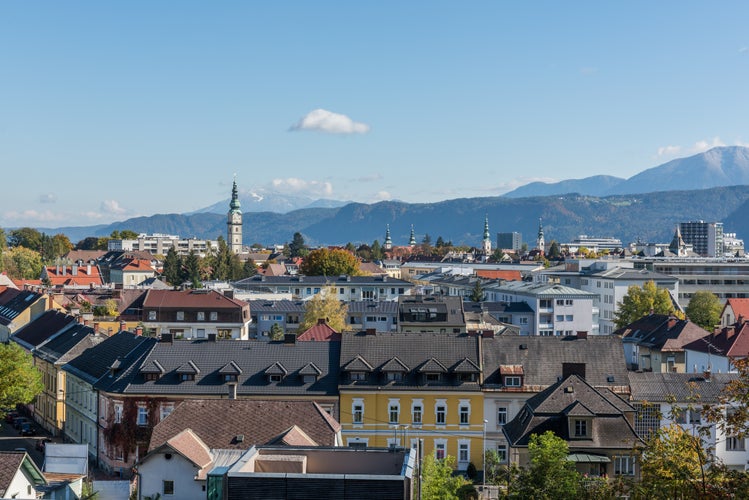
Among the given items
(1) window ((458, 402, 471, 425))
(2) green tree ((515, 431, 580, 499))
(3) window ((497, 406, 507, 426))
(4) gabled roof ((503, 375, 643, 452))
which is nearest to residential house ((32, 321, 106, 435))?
(1) window ((458, 402, 471, 425))

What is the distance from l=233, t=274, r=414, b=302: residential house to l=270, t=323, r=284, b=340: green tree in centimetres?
2944

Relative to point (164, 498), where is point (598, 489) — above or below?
above

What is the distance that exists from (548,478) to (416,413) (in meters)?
20.1

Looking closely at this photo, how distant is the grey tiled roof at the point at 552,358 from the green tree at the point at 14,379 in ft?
81.0

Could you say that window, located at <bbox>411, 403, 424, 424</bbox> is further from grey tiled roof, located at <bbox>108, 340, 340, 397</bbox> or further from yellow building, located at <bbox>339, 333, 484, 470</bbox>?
grey tiled roof, located at <bbox>108, 340, 340, 397</bbox>

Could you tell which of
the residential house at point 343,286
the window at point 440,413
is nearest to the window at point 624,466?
the window at point 440,413

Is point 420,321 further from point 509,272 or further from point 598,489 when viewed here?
point 509,272

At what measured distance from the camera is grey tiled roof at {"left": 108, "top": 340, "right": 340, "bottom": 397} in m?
50.5

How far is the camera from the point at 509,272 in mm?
185000

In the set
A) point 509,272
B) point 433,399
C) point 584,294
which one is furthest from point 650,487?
point 509,272

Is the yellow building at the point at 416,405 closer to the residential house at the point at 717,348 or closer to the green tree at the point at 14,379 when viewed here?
the green tree at the point at 14,379

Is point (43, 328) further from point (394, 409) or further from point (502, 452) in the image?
point (502, 452)

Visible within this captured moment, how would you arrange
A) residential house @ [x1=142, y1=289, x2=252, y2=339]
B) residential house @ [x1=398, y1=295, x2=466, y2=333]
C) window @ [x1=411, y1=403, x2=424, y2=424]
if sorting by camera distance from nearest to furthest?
window @ [x1=411, y1=403, x2=424, y2=424] < residential house @ [x1=398, y1=295, x2=466, y2=333] < residential house @ [x1=142, y1=289, x2=252, y2=339]

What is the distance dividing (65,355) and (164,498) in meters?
28.2
